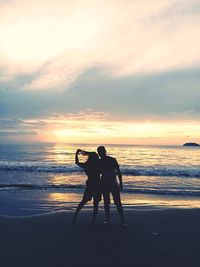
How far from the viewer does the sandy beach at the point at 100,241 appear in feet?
18.2

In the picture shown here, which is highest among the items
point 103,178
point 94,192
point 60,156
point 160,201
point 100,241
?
point 103,178

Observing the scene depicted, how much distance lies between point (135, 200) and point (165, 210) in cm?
277

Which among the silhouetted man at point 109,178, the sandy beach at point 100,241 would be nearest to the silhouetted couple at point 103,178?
the silhouetted man at point 109,178

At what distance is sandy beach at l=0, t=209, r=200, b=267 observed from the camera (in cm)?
555

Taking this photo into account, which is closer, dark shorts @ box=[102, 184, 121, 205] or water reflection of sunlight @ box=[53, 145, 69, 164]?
dark shorts @ box=[102, 184, 121, 205]

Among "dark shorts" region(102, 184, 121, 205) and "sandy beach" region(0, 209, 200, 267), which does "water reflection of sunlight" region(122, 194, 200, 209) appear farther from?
"dark shorts" region(102, 184, 121, 205)

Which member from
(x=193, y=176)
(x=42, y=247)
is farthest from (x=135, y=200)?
(x=193, y=176)

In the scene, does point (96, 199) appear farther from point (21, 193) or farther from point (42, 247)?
point (21, 193)

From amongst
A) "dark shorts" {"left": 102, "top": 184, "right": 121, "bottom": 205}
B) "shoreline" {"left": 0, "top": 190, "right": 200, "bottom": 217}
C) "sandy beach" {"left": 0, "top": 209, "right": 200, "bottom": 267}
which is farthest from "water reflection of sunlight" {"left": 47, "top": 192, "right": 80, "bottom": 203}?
"dark shorts" {"left": 102, "top": 184, "right": 121, "bottom": 205}

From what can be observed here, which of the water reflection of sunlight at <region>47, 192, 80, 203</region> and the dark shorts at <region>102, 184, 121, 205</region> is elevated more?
the dark shorts at <region>102, 184, 121, 205</region>

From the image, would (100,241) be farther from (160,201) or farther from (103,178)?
(160,201)

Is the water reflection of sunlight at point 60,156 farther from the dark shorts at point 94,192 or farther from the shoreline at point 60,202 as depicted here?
the dark shorts at point 94,192

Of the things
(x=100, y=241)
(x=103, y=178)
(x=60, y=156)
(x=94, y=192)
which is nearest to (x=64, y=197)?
(x=94, y=192)

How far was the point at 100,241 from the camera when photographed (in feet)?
22.2
